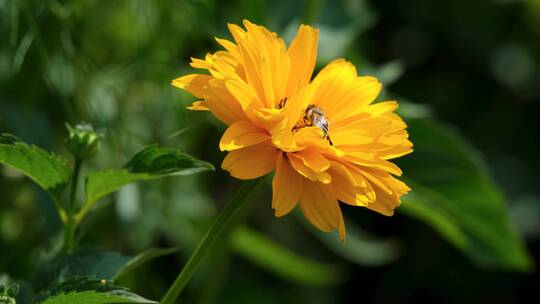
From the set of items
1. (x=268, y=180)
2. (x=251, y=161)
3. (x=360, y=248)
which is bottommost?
(x=360, y=248)

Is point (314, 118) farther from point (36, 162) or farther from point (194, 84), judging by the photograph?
point (36, 162)

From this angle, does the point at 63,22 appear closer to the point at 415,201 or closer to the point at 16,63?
the point at 16,63

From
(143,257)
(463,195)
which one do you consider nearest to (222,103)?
(143,257)

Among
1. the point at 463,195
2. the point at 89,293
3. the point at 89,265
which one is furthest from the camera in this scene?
the point at 463,195

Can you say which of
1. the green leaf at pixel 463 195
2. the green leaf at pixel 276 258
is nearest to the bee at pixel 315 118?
the green leaf at pixel 463 195

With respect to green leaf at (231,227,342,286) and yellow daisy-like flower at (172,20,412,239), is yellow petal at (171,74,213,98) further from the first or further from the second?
green leaf at (231,227,342,286)

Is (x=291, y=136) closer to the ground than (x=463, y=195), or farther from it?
farther from it

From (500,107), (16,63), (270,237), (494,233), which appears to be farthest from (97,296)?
(500,107)

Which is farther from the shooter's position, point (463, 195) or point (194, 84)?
point (463, 195)
